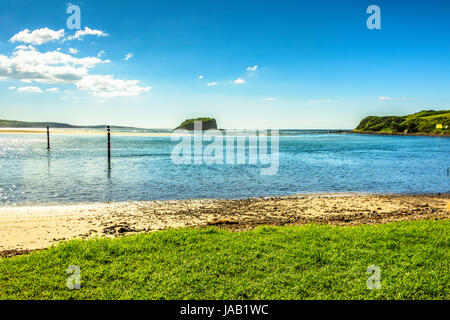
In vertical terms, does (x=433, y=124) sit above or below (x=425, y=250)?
above

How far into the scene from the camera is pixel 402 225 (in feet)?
35.8

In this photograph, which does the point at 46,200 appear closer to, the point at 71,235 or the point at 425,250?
the point at 71,235

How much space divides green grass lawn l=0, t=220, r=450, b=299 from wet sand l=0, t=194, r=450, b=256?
116 inches

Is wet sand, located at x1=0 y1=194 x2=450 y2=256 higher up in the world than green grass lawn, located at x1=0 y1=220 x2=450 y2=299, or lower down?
lower down

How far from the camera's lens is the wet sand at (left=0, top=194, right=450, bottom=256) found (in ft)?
39.1

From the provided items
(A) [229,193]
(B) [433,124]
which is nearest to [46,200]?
(A) [229,193]

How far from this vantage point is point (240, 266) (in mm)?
7281

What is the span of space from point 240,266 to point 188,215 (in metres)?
8.34

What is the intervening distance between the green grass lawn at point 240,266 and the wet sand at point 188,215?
295 centimetres

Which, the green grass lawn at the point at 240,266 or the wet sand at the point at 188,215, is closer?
the green grass lawn at the point at 240,266

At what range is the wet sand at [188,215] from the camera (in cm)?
1192

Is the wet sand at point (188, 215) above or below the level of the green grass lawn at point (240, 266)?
below

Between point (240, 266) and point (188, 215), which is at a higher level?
point (240, 266)
